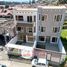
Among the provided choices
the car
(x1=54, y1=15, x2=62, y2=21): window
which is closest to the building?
(x1=54, y1=15, x2=62, y2=21): window

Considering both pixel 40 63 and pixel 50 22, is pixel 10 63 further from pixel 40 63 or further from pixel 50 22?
pixel 50 22

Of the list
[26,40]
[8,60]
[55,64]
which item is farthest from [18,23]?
[55,64]

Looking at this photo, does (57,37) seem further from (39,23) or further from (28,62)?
(28,62)

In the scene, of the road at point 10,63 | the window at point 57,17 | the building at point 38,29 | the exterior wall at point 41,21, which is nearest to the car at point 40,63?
the road at point 10,63

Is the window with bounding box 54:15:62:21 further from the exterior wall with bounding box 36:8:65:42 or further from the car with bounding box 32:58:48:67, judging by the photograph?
the car with bounding box 32:58:48:67

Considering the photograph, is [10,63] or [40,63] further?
[10,63]

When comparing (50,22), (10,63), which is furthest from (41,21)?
(10,63)

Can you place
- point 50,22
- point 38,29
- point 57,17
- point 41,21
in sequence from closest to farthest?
point 57,17, point 50,22, point 41,21, point 38,29

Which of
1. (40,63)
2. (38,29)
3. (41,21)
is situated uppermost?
(41,21)
